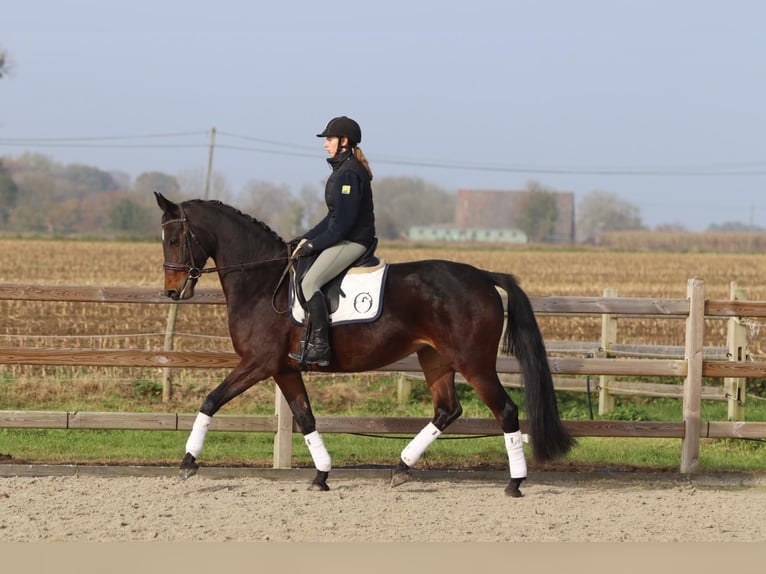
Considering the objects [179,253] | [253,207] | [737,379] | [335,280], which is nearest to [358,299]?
[335,280]

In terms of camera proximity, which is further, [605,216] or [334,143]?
[605,216]

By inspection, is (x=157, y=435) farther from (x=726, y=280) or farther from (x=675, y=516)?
(x=726, y=280)

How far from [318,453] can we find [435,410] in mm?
1000

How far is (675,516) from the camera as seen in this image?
25.0 feet

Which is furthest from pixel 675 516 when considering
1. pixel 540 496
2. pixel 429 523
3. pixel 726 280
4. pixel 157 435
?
pixel 726 280

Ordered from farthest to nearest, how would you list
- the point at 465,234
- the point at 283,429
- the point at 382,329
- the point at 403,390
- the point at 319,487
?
1. the point at 465,234
2. the point at 403,390
3. the point at 283,429
4. the point at 319,487
5. the point at 382,329

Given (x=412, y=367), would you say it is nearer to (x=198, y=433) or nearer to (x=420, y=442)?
(x=420, y=442)

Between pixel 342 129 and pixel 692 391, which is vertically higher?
pixel 342 129

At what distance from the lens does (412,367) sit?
361 inches

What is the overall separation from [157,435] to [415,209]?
17575 cm

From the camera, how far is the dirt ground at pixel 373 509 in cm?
681

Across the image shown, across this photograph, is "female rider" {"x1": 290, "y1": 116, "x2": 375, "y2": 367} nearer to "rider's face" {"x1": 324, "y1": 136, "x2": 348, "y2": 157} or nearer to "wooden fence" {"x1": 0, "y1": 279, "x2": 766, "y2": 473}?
"rider's face" {"x1": 324, "y1": 136, "x2": 348, "y2": 157}

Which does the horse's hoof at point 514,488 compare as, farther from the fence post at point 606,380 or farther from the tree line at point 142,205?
the tree line at point 142,205

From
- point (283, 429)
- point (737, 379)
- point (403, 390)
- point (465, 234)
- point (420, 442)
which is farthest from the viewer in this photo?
point (465, 234)
